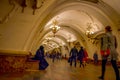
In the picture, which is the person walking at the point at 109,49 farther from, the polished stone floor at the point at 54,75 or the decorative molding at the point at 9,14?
the decorative molding at the point at 9,14

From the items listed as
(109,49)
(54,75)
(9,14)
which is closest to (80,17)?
(9,14)

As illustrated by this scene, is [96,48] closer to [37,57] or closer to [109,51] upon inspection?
[37,57]

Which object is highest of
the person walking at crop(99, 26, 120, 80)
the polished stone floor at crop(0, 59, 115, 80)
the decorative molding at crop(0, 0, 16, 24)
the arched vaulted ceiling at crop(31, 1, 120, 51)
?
Result: the arched vaulted ceiling at crop(31, 1, 120, 51)

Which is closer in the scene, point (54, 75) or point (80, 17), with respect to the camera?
point (54, 75)

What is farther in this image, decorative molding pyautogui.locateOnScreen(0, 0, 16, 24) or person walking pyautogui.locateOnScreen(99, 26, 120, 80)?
decorative molding pyautogui.locateOnScreen(0, 0, 16, 24)

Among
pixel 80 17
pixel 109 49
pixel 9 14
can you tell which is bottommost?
pixel 109 49

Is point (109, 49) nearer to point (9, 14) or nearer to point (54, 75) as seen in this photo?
point (54, 75)

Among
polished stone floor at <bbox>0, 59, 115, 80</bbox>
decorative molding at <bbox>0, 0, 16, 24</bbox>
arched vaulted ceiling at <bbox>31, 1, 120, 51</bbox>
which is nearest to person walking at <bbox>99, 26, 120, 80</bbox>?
polished stone floor at <bbox>0, 59, 115, 80</bbox>

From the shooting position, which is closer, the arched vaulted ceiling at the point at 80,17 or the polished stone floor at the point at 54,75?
the polished stone floor at the point at 54,75

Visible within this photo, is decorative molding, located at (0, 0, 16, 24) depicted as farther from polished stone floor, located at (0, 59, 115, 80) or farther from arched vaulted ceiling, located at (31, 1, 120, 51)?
arched vaulted ceiling, located at (31, 1, 120, 51)

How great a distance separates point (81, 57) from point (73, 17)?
4644mm

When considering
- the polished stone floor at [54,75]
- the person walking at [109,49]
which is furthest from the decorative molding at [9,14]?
the person walking at [109,49]

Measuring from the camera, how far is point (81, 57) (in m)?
12.2

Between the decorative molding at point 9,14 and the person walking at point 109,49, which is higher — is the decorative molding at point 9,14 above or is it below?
above
